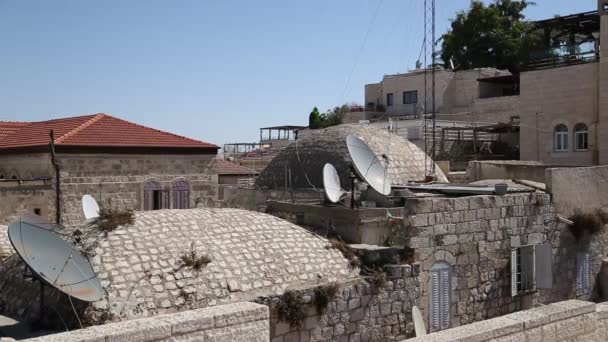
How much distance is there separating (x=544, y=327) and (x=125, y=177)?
18.4 metres

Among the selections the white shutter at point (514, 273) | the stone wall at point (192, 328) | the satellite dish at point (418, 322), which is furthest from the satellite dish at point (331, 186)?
the stone wall at point (192, 328)

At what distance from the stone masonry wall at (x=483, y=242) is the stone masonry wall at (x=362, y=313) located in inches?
34.3

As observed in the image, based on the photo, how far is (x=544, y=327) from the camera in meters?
6.85

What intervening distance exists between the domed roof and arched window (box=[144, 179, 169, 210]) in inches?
205

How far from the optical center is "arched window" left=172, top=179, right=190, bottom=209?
24078 millimetres

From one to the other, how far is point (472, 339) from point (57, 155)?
60.4 ft

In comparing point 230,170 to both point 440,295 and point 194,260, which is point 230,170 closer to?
point 440,295

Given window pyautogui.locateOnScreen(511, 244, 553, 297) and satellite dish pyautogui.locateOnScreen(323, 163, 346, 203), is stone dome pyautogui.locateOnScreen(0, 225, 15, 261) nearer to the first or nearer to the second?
satellite dish pyautogui.locateOnScreen(323, 163, 346, 203)

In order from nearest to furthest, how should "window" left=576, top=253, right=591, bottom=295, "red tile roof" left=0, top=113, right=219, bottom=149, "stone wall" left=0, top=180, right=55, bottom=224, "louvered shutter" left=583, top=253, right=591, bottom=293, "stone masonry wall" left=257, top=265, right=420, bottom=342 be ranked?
"stone masonry wall" left=257, top=265, right=420, bottom=342 → "window" left=576, top=253, right=591, bottom=295 → "louvered shutter" left=583, top=253, right=591, bottom=293 → "stone wall" left=0, top=180, right=55, bottom=224 → "red tile roof" left=0, top=113, right=219, bottom=149

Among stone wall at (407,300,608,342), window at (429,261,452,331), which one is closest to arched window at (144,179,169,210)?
window at (429,261,452,331)

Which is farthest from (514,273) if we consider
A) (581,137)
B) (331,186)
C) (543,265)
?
(581,137)

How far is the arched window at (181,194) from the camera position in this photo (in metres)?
24.1

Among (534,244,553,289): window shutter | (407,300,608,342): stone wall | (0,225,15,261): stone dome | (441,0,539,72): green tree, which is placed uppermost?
(441,0,539,72): green tree

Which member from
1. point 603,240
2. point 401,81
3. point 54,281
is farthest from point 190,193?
point 401,81
